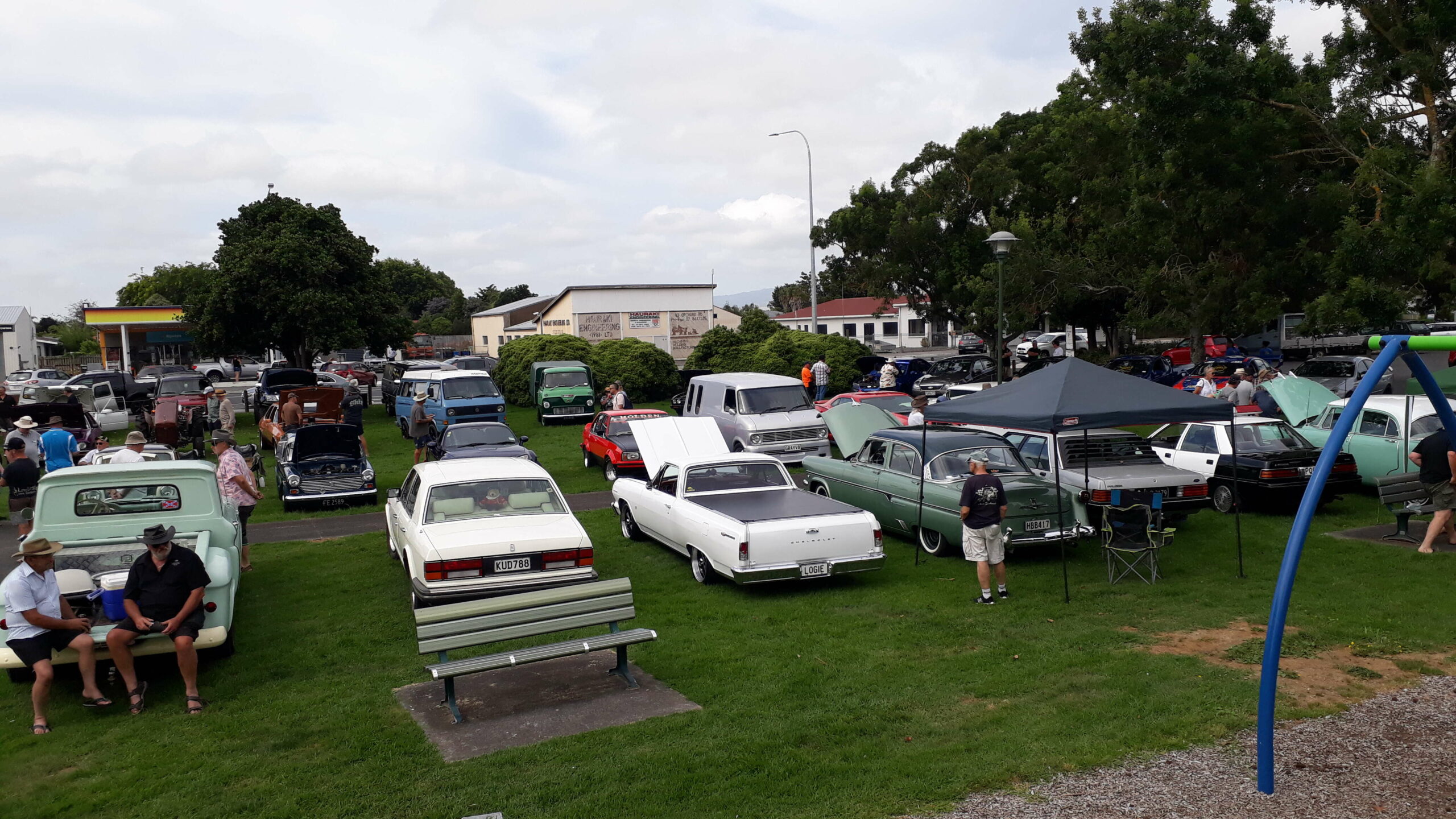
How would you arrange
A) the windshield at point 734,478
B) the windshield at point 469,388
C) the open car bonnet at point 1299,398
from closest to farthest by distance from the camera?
1. the windshield at point 734,478
2. the open car bonnet at point 1299,398
3. the windshield at point 469,388

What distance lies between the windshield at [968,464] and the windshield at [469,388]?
16.8m

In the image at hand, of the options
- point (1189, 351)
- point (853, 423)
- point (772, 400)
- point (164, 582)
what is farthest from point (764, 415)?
point (1189, 351)

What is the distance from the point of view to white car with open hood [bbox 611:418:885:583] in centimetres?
1029

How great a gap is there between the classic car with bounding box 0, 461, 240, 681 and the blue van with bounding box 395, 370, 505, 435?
14.7 metres

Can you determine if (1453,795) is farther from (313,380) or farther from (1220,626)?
(313,380)

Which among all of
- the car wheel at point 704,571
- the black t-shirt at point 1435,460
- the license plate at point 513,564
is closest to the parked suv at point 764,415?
the car wheel at point 704,571

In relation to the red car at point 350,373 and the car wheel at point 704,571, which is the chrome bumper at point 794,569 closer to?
the car wheel at point 704,571

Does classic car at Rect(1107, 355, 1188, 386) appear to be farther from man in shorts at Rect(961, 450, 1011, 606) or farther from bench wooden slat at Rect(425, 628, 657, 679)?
bench wooden slat at Rect(425, 628, 657, 679)

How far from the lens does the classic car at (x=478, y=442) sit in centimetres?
1791

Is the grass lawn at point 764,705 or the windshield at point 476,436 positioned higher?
the windshield at point 476,436

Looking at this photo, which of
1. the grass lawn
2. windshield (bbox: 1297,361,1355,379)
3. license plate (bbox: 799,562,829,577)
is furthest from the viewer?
windshield (bbox: 1297,361,1355,379)

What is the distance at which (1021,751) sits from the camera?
6.34m

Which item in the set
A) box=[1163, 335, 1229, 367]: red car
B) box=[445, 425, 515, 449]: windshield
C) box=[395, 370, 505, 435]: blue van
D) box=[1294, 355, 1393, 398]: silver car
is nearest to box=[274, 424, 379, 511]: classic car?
box=[445, 425, 515, 449]: windshield

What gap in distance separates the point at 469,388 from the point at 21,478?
562 inches
